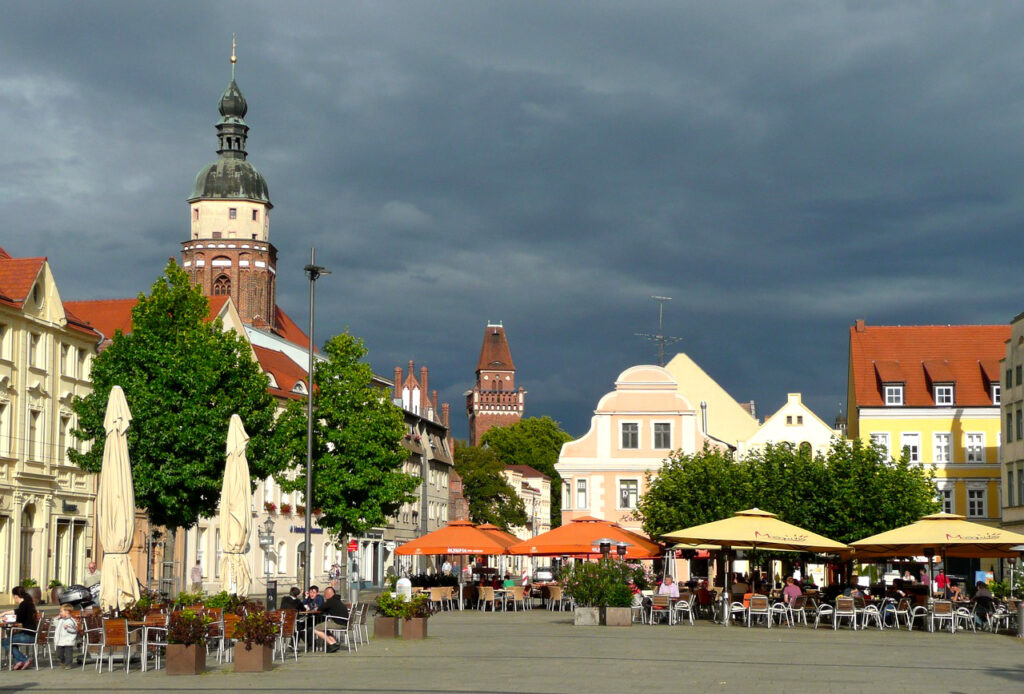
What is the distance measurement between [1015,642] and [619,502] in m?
37.1

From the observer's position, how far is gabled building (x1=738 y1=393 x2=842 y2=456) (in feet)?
228

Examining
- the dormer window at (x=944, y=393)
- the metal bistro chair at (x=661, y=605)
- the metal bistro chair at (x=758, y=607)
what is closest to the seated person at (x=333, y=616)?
the metal bistro chair at (x=661, y=605)

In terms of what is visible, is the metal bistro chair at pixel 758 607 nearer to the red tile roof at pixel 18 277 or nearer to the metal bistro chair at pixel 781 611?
the metal bistro chair at pixel 781 611

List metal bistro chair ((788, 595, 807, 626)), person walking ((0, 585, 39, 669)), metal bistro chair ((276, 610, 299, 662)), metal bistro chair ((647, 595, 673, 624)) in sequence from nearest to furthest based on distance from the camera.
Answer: person walking ((0, 585, 39, 669))
metal bistro chair ((276, 610, 299, 662))
metal bistro chair ((647, 595, 673, 624))
metal bistro chair ((788, 595, 807, 626))

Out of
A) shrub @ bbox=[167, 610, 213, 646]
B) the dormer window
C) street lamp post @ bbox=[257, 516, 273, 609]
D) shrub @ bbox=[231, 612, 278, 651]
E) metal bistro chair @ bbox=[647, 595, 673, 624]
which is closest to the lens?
shrub @ bbox=[167, 610, 213, 646]

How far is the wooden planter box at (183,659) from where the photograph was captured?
1992 centimetres

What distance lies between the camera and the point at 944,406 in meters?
71.9

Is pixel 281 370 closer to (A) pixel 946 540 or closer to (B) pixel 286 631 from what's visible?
(A) pixel 946 540

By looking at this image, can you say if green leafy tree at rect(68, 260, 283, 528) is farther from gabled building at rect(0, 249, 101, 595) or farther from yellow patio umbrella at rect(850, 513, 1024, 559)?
yellow patio umbrella at rect(850, 513, 1024, 559)

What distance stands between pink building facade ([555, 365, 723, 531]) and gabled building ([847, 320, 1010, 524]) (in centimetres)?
1061

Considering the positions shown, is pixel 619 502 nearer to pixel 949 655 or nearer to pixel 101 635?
pixel 949 655

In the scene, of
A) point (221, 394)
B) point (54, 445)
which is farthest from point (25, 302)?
point (221, 394)

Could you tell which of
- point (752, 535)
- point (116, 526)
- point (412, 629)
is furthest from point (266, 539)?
point (116, 526)

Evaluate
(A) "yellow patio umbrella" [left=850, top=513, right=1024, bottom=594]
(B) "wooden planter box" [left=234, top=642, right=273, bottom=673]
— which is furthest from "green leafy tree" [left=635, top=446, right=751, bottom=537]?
(B) "wooden planter box" [left=234, top=642, right=273, bottom=673]
